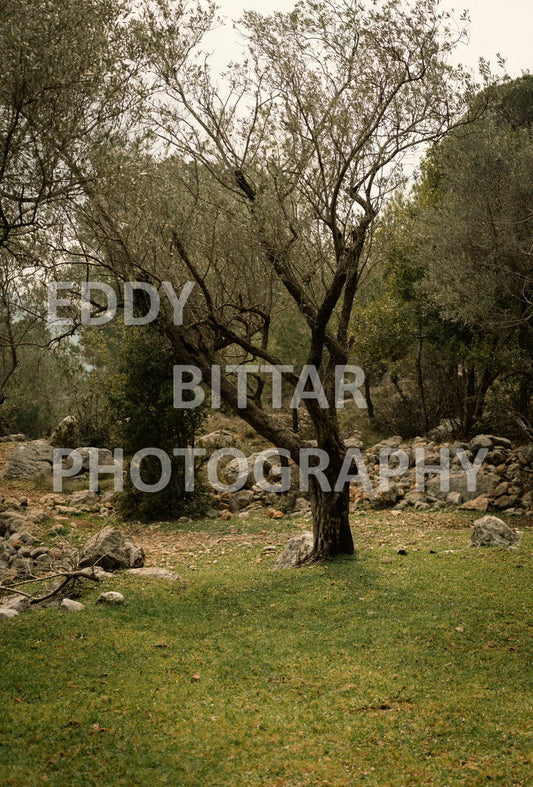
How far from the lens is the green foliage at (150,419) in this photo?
16266 mm

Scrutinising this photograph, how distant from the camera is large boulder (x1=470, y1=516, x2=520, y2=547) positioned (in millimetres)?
11766

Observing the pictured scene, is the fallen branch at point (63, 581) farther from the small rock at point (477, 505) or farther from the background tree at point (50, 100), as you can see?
the small rock at point (477, 505)

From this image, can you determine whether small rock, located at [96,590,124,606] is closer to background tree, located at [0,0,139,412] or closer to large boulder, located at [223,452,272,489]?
background tree, located at [0,0,139,412]

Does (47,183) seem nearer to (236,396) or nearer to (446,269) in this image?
(236,396)

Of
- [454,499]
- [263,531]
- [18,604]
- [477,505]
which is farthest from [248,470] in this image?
[18,604]

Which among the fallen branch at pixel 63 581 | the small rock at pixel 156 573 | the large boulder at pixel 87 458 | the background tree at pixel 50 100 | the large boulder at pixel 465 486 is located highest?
the background tree at pixel 50 100

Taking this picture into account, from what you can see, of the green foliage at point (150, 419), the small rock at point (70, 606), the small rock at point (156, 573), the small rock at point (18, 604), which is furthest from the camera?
the green foliage at point (150, 419)

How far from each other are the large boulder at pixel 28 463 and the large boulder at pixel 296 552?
1022cm

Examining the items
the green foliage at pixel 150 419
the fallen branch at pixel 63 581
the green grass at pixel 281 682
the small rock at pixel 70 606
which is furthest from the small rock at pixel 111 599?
the green foliage at pixel 150 419

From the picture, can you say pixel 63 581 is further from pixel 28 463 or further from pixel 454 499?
pixel 28 463

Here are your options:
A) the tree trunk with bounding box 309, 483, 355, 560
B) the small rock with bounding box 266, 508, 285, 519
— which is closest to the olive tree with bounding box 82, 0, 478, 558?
the tree trunk with bounding box 309, 483, 355, 560

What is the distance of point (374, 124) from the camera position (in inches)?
416

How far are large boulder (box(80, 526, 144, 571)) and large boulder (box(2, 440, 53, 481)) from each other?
921cm

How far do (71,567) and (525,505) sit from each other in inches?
359
